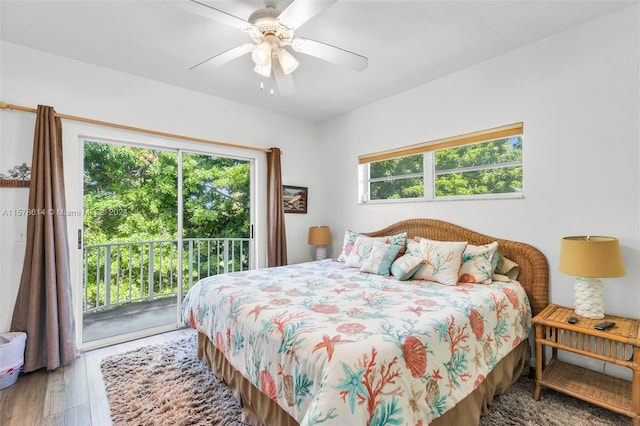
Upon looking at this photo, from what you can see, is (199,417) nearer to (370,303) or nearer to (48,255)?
(370,303)

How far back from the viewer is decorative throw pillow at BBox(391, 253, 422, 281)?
247cm

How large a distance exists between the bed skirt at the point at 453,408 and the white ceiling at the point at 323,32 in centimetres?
223

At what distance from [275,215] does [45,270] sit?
2.20 m

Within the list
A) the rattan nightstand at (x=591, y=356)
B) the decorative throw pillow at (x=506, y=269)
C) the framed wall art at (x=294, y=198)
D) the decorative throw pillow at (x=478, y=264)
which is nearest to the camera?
the rattan nightstand at (x=591, y=356)

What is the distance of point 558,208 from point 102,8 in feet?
11.7

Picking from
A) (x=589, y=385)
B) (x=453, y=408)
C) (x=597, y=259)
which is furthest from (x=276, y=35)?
(x=589, y=385)

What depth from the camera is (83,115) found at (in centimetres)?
270

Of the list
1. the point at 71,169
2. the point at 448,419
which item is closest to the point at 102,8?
the point at 71,169

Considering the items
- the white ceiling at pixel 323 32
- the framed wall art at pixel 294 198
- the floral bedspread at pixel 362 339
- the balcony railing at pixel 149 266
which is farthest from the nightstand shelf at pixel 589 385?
the balcony railing at pixel 149 266

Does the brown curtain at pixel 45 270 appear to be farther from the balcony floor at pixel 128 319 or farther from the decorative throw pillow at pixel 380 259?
the decorative throw pillow at pixel 380 259

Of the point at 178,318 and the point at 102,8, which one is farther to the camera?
the point at 178,318

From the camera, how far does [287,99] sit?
3.60m

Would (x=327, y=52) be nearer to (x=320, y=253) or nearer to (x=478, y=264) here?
(x=478, y=264)

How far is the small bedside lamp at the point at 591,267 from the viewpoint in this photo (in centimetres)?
185
